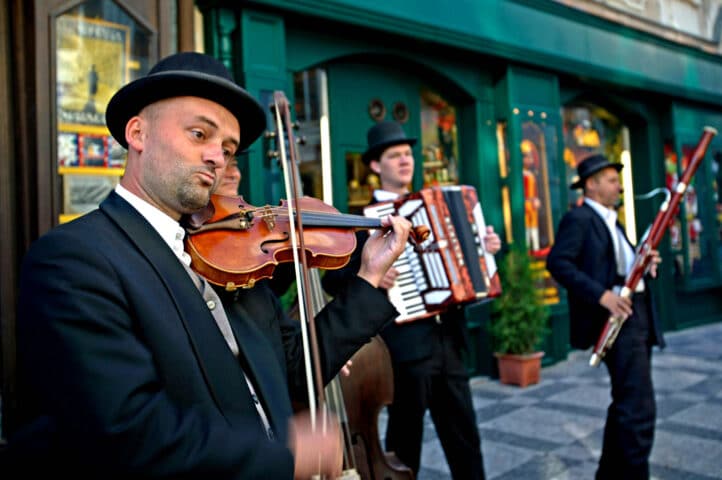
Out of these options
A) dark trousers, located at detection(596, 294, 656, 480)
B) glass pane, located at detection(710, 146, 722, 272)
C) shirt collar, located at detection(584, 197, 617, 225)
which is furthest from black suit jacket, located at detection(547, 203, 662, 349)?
glass pane, located at detection(710, 146, 722, 272)

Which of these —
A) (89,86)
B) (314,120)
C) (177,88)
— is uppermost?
(314,120)

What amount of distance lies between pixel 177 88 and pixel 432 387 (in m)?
2.35

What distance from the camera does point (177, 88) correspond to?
156 cm

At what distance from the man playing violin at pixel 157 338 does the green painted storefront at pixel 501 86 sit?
3.25 metres

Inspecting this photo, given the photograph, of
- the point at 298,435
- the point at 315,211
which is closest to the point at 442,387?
the point at 315,211

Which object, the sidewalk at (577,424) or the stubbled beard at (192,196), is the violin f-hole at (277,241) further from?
the sidewalk at (577,424)

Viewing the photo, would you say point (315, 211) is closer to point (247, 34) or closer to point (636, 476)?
point (636, 476)

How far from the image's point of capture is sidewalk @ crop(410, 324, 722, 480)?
4.00 meters

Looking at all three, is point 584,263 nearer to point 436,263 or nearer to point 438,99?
point 436,263

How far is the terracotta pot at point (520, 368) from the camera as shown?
6320 millimetres

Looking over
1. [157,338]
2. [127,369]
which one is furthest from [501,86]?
[127,369]

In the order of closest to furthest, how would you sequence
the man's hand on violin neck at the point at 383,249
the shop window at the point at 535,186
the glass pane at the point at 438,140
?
the man's hand on violin neck at the point at 383,249, the glass pane at the point at 438,140, the shop window at the point at 535,186

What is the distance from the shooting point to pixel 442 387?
3.38 m

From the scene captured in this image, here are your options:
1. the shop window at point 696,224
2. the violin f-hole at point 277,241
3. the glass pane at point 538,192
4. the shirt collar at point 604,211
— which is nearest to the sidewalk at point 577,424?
the glass pane at point 538,192
